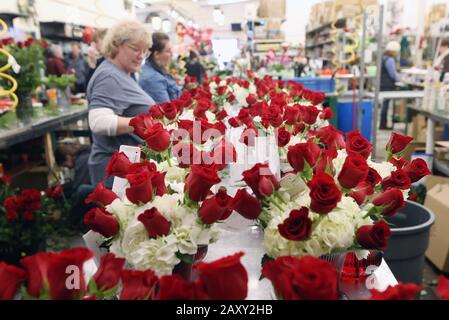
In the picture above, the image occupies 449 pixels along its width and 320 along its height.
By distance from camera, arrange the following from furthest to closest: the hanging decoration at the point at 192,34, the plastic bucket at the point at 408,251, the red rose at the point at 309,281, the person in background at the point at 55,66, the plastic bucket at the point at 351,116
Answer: the hanging decoration at the point at 192,34
the person in background at the point at 55,66
the plastic bucket at the point at 351,116
the plastic bucket at the point at 408,251
the red rose at the point at 309,281

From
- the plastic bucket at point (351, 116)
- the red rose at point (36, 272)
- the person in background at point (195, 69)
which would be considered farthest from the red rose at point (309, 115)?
the person in background at point (195, 69)

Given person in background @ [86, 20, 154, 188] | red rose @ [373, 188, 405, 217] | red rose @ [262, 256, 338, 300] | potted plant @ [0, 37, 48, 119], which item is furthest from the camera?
potted plant @ [0, 37, 48, 119]

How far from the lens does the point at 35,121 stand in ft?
10.8

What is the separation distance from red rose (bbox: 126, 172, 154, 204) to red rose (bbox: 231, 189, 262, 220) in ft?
0.57

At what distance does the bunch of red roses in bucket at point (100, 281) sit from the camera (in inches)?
22.5

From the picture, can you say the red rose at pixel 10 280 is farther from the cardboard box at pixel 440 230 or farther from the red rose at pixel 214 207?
the cardboard box at pixel 440 230

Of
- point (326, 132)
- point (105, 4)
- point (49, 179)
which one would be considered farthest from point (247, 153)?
point (105, 4)

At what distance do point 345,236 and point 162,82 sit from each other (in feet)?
8.03

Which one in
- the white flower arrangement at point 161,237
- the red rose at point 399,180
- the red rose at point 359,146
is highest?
the red rose at point 359,146

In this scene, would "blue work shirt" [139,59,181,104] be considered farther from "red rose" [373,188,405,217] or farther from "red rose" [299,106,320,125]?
"red rose" [373,188,405,217]

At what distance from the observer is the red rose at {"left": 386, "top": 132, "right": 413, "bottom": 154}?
115cm

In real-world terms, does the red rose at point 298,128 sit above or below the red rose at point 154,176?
below

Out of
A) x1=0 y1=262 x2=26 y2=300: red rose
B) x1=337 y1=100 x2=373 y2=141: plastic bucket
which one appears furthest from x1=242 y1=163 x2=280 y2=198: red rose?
x1=337 y1=100 x2=373 y2=141: plastic bucket

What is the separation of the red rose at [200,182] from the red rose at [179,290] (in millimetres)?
275
